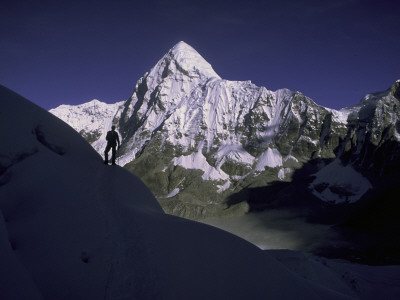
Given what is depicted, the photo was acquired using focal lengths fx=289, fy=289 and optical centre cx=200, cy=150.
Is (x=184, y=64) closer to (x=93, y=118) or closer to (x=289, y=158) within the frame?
(x=93, y=118)

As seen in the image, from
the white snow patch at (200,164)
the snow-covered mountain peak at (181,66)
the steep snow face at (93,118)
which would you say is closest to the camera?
the white snow patch at (200,164)

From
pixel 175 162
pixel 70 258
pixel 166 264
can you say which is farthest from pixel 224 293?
pixel 175 162

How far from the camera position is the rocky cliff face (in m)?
112

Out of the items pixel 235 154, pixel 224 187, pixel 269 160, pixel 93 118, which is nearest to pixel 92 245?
pixel 224 187

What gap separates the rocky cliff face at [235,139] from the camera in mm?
111875

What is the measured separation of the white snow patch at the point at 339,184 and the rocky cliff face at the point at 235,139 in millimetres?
350

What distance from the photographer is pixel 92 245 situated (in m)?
7.49

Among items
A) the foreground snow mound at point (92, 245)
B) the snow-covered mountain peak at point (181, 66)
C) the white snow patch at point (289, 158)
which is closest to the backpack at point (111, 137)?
the foreground snow mound at point (92, 245)

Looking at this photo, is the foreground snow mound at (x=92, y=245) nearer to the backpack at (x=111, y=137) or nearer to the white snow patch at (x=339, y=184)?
the backpack at (x=111, y=137)

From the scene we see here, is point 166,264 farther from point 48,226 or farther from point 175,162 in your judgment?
point 175,162

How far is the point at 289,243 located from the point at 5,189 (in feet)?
248

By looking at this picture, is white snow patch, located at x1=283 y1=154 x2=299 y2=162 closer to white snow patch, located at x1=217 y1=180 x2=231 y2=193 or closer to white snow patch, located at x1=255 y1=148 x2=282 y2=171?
white snow patch, located at x1=255 y1=148 x2=282 y2=171

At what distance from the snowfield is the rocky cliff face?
310ft

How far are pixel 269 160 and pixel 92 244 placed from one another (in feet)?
424
